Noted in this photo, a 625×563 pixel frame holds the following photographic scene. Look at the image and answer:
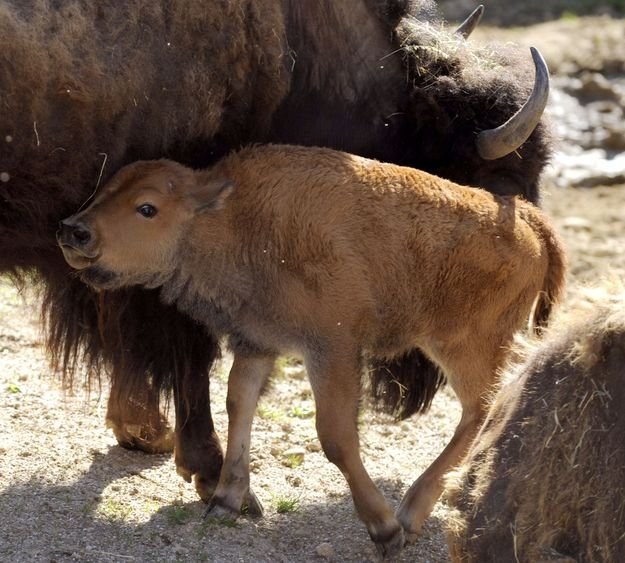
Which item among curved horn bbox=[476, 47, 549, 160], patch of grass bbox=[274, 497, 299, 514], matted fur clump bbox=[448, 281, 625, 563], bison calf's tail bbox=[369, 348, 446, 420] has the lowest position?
patch of grass bbox=[274, 497, 299, 514]

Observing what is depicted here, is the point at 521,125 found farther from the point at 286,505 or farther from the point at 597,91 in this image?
the point at 597,91

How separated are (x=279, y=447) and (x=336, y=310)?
1362 mm

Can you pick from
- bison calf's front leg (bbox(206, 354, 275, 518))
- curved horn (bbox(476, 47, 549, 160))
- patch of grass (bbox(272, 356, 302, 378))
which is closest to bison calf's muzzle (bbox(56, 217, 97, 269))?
bison calf's front leg (bbox(206, 354, 275, 518))

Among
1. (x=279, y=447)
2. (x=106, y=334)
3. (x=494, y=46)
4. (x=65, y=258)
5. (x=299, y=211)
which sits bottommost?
(x=279, y=447)

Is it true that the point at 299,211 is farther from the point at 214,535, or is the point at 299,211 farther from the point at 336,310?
the point at 214,535

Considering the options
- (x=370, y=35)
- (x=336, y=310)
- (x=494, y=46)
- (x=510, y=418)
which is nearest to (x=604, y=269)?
(x=494, y=46)

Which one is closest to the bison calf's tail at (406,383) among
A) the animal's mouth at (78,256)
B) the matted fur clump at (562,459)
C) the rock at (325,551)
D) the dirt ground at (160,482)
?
the dirt ground at (160,482)

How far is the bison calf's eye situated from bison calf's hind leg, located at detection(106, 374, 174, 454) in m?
0.98

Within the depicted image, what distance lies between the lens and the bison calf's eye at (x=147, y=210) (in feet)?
15.5

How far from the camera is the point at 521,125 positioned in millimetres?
5238

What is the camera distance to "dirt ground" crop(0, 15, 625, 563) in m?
4.73

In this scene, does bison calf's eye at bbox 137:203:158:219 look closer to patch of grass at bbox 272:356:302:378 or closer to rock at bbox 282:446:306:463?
rock at bbox 282:446:306:463

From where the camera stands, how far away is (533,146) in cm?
558

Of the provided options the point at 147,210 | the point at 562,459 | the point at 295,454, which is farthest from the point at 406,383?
the point at 562,459
